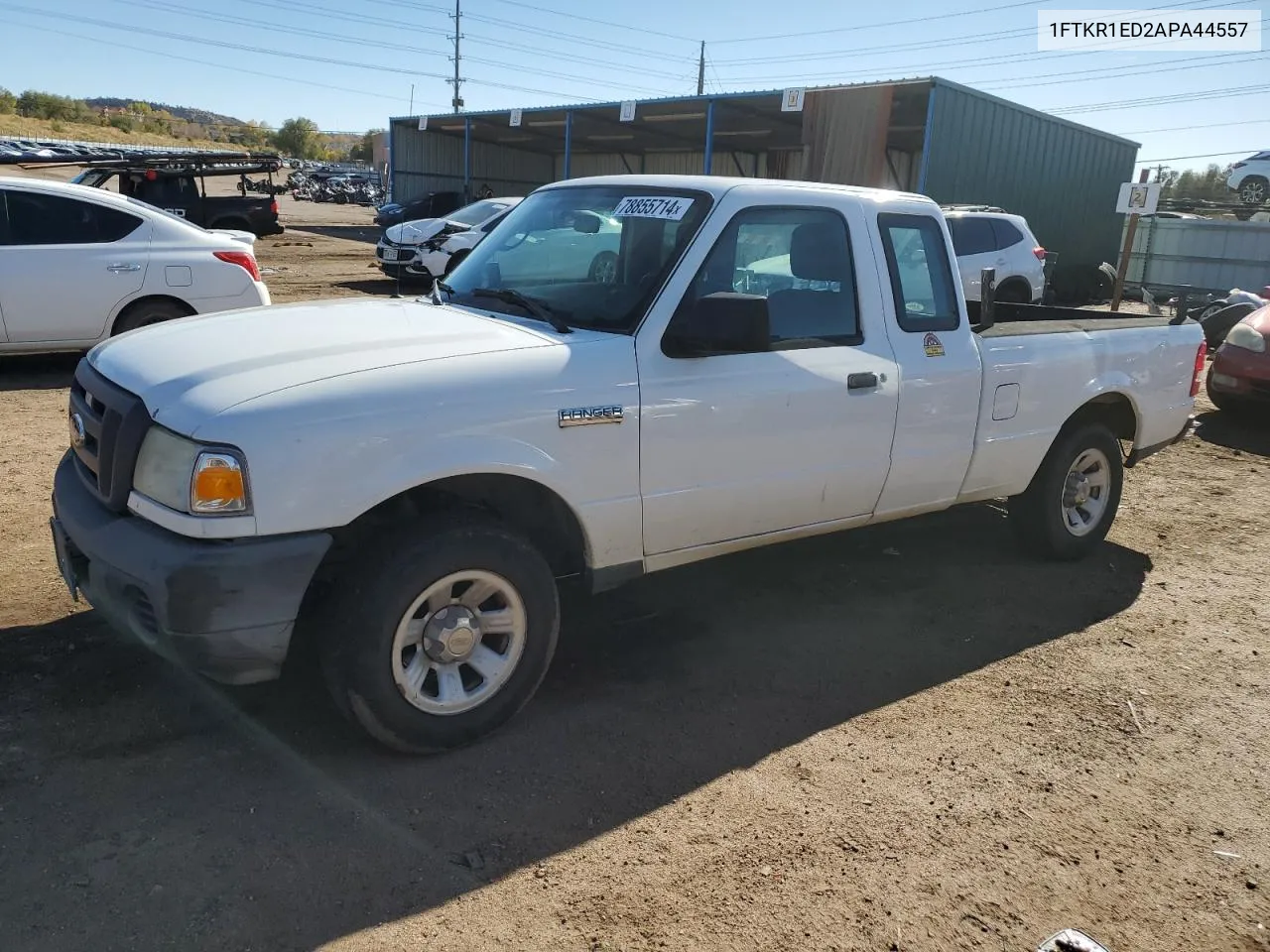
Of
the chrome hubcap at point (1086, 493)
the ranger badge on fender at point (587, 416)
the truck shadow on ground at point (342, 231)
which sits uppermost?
the truck shadow on ground at point (342, 231)

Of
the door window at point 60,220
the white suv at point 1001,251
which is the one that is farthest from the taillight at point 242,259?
Result: the white suv at point 1001,251

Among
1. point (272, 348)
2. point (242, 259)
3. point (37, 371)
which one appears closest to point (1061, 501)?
point (272, 348)

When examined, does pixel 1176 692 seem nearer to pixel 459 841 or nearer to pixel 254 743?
pixel 459 841

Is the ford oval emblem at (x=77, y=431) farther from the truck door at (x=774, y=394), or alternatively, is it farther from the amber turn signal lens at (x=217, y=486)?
the truck door at (x=774, y=394)

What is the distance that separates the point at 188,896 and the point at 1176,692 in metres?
3.86

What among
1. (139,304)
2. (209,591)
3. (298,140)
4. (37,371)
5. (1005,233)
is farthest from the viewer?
(298,140)

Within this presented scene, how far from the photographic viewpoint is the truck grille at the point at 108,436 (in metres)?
3.07

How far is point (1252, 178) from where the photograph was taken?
1161 inches

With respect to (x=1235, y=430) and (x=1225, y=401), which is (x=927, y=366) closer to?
(x=1235, y=430)

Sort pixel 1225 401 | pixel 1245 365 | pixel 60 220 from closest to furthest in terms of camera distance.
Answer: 1. pixel 60 220
2. pixel 1245 365
3. pixel 1225 401

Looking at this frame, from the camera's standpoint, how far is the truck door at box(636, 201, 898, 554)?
3.66 m

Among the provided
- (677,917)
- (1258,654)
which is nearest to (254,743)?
(677,917)

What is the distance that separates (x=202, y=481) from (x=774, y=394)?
2116 millimetres

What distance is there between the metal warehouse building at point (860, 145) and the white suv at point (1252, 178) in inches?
288
